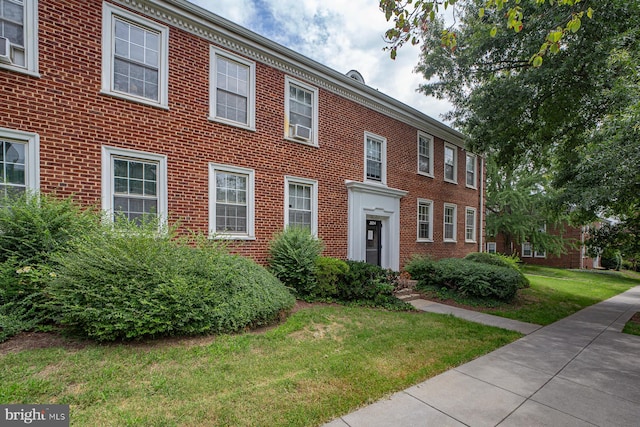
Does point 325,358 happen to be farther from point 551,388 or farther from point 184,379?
point 551,388

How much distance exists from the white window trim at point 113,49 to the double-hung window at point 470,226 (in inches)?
558

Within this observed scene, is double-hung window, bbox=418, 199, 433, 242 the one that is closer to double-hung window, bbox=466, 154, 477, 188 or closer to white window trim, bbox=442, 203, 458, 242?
white window trim, bbox=442, 203, 458, 242

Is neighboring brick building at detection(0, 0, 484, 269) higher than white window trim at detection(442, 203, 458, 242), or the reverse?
neighboring brick building at detection(0, 0, 484, 269)

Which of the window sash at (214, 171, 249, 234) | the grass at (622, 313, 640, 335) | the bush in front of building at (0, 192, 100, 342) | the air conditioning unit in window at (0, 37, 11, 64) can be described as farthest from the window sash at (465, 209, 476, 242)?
the air conditioning unit in window at (0, 37, 11, 64)

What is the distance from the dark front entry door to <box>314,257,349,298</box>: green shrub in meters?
3.52

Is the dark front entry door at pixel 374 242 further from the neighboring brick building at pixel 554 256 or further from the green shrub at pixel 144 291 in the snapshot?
the neighboring brick building at pixel 554 256

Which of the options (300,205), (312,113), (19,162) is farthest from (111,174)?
(312,113)

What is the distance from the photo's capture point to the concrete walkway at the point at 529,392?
9.50 ft

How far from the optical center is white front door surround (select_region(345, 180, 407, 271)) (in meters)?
10.1

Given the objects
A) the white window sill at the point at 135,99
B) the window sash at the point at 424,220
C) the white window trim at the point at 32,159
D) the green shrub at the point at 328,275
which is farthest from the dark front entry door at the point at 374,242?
the white window trim at the point at 32,159

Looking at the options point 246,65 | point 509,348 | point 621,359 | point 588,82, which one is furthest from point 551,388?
point 246,65

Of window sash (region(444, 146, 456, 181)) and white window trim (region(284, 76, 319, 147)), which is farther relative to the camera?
window sash (region(444, 146, 456, 181))

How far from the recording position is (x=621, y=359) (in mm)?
4680

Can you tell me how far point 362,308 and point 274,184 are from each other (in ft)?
13.5
